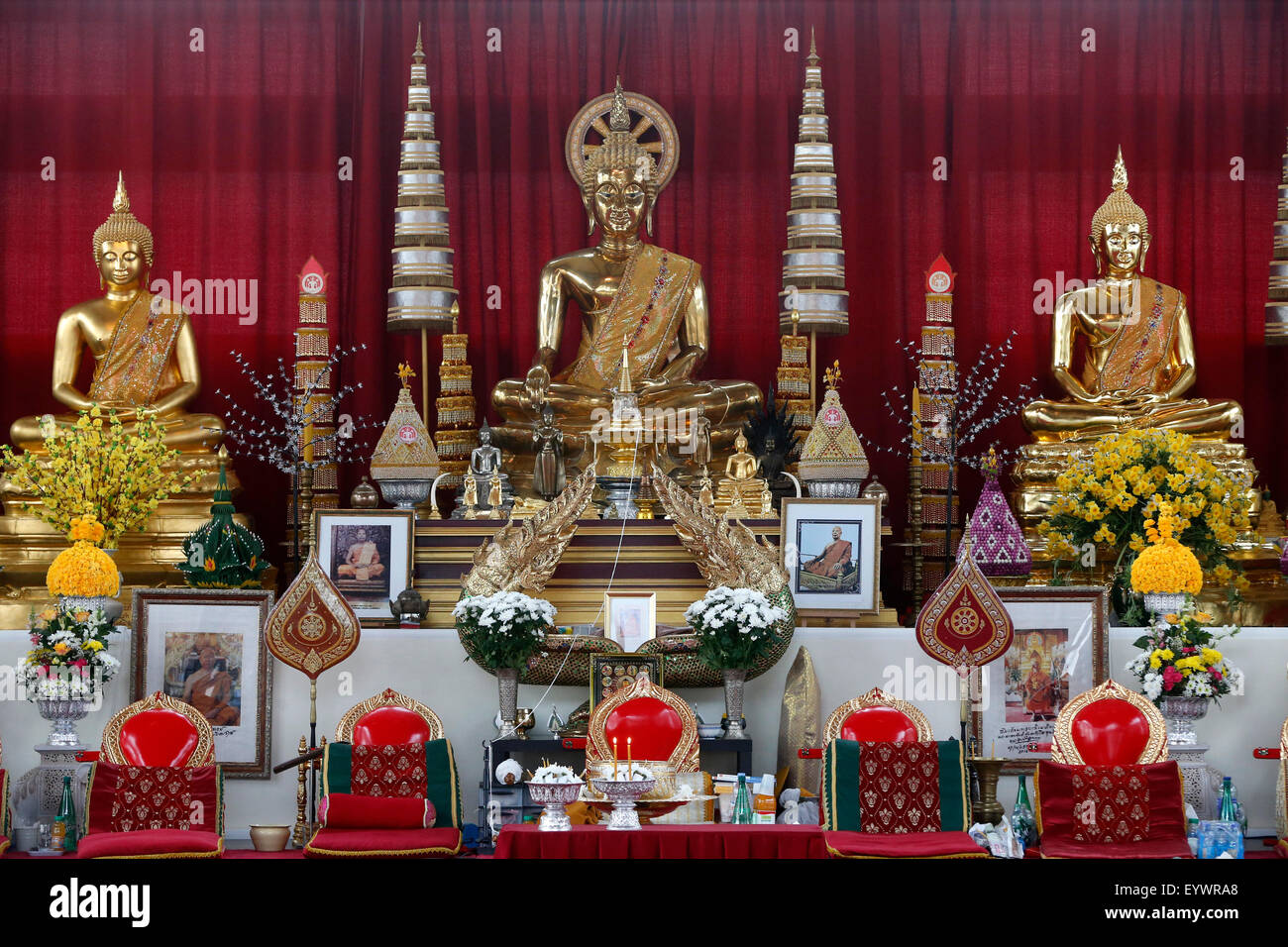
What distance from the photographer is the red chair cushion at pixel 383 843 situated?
471 centimetres

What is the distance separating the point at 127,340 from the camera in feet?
24.9

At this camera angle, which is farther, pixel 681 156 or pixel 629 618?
pixel 681 156

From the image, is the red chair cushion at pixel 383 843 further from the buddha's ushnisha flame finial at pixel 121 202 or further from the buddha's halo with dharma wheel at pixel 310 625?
the buddha's ushnisha flame finial at pixel 121 202

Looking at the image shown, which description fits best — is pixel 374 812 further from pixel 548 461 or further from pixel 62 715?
pixel 548 461

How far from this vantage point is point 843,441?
671cm

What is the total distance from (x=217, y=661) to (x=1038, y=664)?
101 inches

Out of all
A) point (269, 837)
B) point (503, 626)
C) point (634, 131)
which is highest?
point (634, 131)

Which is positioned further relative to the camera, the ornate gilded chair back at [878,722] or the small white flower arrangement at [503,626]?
the small white flower arrangement at [503,626]

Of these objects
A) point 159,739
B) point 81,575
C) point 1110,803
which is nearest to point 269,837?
point 159,739

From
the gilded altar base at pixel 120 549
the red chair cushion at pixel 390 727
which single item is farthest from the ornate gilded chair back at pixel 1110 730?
the gilded altar base at pixel 120 549

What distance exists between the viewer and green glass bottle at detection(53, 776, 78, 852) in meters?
5.45

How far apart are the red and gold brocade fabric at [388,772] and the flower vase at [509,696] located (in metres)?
0.62

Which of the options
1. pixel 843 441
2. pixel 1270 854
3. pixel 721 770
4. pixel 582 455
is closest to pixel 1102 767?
pixel 1270 854

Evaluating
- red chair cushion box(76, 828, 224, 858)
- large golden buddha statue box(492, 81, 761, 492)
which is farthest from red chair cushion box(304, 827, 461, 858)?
large golden buddha statue box(492, 81, 761, 492)
